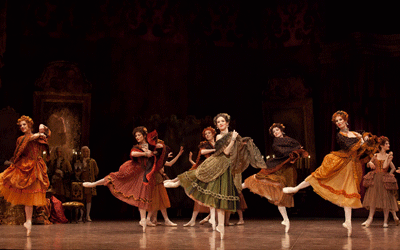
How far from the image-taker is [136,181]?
7.16 meters

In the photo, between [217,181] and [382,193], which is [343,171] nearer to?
[217,181]

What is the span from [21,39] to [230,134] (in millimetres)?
6191

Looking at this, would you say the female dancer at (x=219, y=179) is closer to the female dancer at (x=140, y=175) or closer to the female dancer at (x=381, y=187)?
the female dancer at (x=140, y=175)

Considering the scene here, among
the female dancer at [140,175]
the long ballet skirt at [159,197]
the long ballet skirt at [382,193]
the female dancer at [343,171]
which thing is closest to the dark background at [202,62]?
the long ballet skirt at [159,197]

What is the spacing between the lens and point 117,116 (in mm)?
10516

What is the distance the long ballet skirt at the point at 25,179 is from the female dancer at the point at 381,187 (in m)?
4.97

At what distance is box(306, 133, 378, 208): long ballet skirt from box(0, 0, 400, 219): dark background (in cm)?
456

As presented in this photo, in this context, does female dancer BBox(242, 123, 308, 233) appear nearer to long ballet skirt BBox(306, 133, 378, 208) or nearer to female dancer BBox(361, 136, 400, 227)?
long ballet skirt BBox(306, 133, 378, 208)

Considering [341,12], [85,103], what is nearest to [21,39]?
[85,103]

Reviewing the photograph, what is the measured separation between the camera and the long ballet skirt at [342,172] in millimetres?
5891

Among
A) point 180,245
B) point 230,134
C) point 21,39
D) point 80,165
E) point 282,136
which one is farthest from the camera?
point 21,39

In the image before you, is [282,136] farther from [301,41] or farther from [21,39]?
[21,39]

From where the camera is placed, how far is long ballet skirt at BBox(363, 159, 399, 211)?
8.10m

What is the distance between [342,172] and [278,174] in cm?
120
